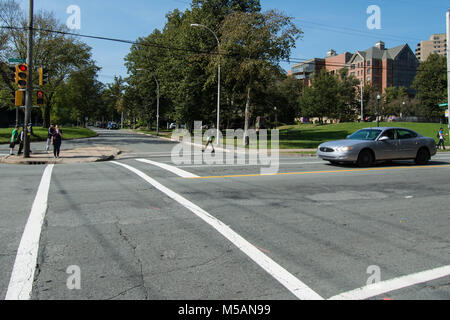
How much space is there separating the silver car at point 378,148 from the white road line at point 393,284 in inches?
353

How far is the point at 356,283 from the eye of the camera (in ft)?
11.7

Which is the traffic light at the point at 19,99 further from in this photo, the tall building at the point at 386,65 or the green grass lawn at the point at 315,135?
the tall building at the point at 386,65

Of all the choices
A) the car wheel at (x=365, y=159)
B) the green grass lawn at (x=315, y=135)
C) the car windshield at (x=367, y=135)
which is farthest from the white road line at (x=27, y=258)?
the green grass lawn at (x=315, y=135)

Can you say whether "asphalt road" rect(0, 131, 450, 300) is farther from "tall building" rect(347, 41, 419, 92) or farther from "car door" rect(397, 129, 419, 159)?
"tall building" rect(347, 41, 419, 92)

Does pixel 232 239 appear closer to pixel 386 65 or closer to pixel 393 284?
pixel 393 284

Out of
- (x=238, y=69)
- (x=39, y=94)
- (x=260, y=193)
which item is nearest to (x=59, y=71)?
(x=238, y=69)

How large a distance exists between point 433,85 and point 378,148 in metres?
71.6

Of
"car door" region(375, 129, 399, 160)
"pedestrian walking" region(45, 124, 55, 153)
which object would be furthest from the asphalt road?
"pedestrian walking" region(45, 124, 55, 153)

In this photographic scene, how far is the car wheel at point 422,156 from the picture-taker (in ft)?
45.8

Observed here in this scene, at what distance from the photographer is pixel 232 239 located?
4.88 m

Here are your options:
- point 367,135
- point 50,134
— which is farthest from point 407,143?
point 50,134

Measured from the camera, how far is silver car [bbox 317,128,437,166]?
12680mm
